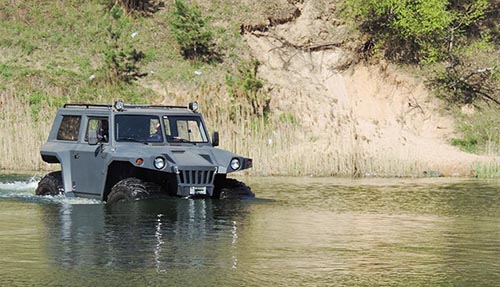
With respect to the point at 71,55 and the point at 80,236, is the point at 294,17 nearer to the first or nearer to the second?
the point at 71,55

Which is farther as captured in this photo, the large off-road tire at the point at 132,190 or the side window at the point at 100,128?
the side window at the point at 100,128

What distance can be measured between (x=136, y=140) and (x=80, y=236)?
5.13 m

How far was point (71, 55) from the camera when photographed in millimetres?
51312

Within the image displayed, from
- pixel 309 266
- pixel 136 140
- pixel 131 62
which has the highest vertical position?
pixel 131 62

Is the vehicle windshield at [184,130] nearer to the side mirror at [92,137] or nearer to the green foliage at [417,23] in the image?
the side mirror at [92,137]

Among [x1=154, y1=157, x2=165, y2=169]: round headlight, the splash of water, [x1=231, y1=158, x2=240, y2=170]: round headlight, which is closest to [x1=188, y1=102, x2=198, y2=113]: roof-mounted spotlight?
[x1=231, y1=158, x2=240, y2=170]: round headlight

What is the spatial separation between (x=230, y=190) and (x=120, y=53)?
27.4m

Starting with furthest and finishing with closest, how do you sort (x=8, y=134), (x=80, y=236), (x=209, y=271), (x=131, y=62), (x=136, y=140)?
(x=131, y=62) → (x=8, y=134) → (x=136, y=140) → (x=80, y=236) → (x=209, y=271)

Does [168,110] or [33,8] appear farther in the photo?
[33,8]

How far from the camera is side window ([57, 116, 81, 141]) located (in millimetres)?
23406

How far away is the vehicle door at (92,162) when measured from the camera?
72.9 feet

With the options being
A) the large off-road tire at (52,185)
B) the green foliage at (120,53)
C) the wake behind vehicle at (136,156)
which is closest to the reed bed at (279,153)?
the large off-road tire at (52,185)

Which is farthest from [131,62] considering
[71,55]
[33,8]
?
[33,8]

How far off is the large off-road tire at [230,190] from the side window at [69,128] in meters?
3.01
